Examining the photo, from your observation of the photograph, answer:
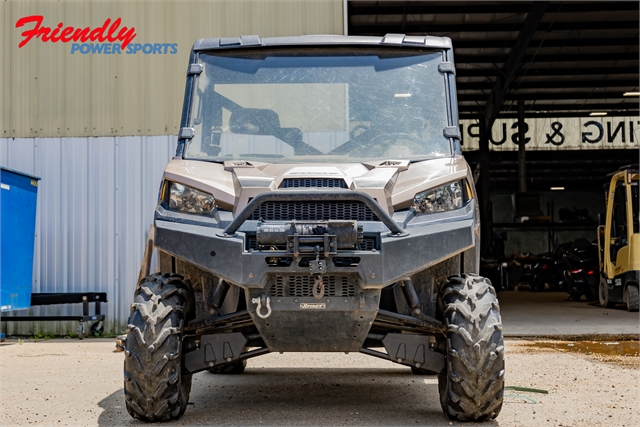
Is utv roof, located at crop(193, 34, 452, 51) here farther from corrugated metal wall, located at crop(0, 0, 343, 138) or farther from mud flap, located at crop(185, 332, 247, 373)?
corrugated metal wall, located at crop(0, 0, 343, 138)

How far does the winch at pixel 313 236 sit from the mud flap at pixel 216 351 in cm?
87

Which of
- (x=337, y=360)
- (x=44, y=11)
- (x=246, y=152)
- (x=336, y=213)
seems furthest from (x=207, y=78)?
(x=44, y=11)

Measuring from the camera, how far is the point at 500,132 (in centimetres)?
3459

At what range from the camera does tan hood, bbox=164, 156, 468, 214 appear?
17.7ft

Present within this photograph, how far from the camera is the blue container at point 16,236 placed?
11.2 m

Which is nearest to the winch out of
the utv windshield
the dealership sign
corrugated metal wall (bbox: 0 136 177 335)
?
the utv windshield

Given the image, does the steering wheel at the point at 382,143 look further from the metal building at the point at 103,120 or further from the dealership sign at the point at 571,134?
the dealership sign at the point at 571,134

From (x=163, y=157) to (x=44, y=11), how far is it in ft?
10.0

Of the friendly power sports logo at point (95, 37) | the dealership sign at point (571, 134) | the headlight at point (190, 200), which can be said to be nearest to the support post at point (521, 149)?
the dealership sign at point (571, 134)

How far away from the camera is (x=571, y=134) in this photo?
3516 cm

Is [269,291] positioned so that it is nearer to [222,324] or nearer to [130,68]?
[222,324]


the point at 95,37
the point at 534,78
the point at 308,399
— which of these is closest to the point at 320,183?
the point at 308,399

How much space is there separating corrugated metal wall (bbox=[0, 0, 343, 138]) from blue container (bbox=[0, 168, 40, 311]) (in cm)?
145

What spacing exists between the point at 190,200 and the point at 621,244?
570 inches
